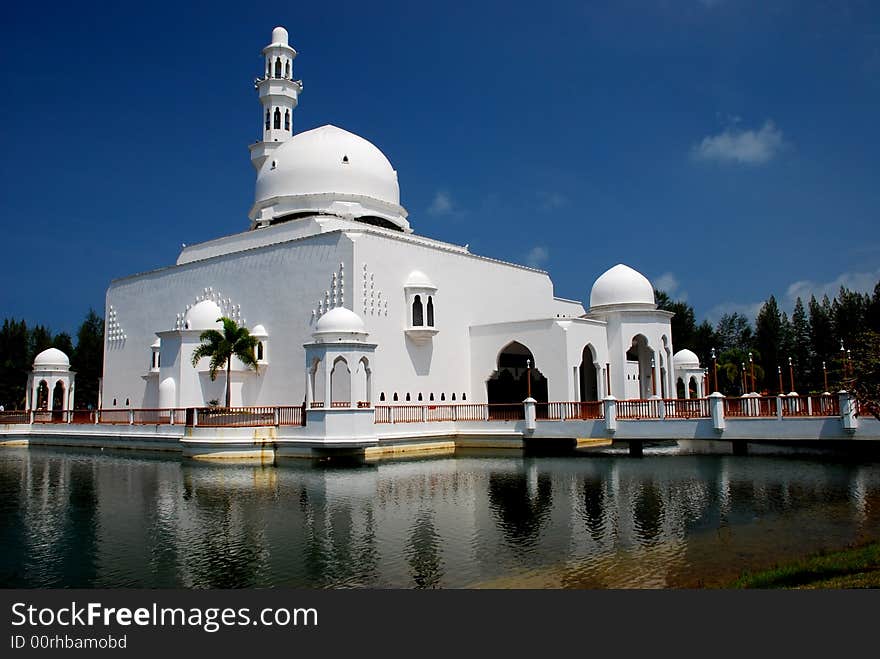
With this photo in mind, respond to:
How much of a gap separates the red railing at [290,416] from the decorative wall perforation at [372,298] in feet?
14.8

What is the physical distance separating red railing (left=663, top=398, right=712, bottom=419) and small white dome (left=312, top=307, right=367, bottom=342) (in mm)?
9515

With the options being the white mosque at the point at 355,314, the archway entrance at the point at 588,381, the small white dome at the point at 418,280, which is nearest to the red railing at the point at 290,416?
the white mosque at the point at 355,314

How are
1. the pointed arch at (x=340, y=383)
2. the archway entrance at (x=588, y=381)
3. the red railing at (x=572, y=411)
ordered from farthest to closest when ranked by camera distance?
the archway entrance at (x=588, y=381) → the pointed arch at (x=340, y=383) → the red railing at (x=572, y=411)

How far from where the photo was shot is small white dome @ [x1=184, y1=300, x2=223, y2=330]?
1090 inches

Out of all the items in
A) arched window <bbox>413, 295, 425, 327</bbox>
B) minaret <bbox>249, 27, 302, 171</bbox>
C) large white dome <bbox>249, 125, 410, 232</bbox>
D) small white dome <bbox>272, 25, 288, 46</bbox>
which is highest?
small white dome <bbox>272, 25, 288, 46</bbox>

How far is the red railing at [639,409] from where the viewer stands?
22.0 m

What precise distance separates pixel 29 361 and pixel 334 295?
32.5 m

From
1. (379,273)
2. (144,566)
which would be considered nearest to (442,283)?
(379,273)

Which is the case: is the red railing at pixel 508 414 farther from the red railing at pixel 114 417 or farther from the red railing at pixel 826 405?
the red railing at pixel 114 417

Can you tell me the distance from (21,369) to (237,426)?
31.9m

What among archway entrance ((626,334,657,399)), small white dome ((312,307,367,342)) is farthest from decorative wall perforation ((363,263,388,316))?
archway entrance ((626,334,657,399))

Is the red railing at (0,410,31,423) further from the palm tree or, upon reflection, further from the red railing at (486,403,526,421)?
the red railing at (486,403,526,421)

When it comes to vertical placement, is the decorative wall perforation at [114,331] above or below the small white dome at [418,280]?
below

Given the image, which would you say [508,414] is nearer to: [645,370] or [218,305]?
[645,370]
